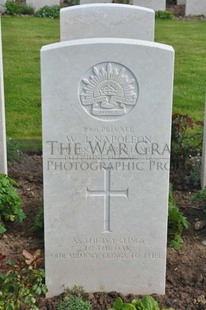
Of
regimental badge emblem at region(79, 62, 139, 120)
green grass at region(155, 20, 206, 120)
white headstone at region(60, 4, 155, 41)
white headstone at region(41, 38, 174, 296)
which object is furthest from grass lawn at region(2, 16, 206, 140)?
regimental badge emblem at region(79, 62, 139, 120)

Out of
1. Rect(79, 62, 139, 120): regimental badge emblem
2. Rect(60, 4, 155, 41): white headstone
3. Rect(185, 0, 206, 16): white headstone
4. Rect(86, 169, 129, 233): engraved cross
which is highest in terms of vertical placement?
Rect(60, 4, 155, 41): white headstone

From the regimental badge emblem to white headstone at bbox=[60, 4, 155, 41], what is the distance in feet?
5.75

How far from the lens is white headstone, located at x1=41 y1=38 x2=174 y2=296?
13.0 ft

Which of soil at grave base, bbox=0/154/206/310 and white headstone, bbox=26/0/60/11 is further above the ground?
white headstone, bbox=26/0/60/11

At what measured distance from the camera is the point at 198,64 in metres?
10.8

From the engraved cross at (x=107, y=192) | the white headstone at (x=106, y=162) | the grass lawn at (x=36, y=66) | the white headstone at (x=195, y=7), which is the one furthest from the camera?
the white headstone at (x=195, y=7)

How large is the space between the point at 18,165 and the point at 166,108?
2.75 metres

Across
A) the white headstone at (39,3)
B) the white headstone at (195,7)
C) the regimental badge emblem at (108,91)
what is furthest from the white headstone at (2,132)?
the white headstone at (195,7)

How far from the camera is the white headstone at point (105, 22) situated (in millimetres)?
5617

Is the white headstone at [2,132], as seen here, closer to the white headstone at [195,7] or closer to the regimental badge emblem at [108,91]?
the regimental badge emblem at [108,91]

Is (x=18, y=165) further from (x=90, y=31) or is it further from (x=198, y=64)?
(x=198, y=64)

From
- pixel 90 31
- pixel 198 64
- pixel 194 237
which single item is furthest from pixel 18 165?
pixel 198 64

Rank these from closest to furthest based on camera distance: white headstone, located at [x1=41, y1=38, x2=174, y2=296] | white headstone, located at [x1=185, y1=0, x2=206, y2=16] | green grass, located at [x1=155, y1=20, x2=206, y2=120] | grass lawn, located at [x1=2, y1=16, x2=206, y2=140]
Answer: white headstone, located at [x1=41, y1=38, x2=174, y2=296] → grass lawn, located at [x1=2, y1=16, x2=206, y2=140] → green grass, located at [x1=155, y1=20, x2=206, y2=120] → white headstone, located at [x1=185, y1=0, x2=206, y2=16]

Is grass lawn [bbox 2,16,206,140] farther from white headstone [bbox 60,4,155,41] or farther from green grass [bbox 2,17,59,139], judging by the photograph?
white headstone [bbox 60,4,155,41]
